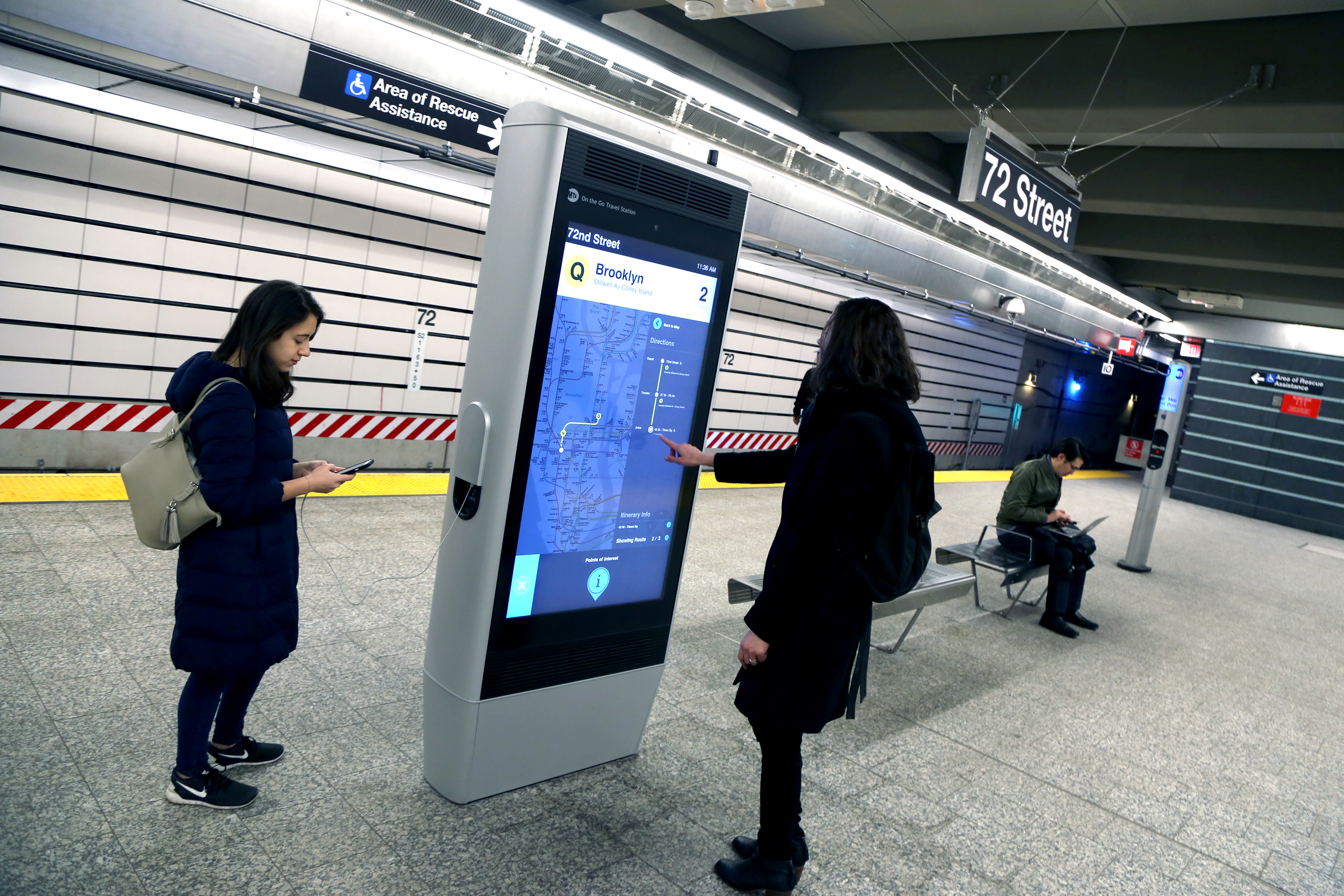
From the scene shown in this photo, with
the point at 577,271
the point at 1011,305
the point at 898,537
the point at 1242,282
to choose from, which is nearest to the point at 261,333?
the point at 577,271

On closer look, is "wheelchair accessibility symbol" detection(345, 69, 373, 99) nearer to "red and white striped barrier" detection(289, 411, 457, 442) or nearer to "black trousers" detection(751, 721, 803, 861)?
"red and white striped barrier" detection(289, 411, 457, 442)

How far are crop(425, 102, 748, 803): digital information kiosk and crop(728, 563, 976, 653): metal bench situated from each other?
116 centimetres

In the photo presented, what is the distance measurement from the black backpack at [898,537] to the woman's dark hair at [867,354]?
173 millimetres

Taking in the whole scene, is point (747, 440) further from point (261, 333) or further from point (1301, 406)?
point (1301, 406)

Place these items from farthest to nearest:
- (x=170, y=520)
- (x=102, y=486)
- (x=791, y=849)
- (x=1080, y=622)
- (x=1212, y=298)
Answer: (x=1212, y=298)
(x=1080, y=622)
(x=102, y=486)
(x=791, y=849)
(x=170, y=520)

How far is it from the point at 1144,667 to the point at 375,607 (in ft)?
15.2

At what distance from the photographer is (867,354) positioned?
2.18 m

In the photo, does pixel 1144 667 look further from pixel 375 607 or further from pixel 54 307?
pixel 54 307

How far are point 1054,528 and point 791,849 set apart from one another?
4351 mm

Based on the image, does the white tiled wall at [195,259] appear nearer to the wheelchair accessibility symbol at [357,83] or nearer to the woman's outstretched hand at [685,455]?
the wheelchair accessibility symbol at [357,83]

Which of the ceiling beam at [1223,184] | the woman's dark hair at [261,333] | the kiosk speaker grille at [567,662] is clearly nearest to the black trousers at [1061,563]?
the ceiling beam at [1223,184]

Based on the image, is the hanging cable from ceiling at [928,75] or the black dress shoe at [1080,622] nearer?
the hanging cable from ceiling at [928,75]

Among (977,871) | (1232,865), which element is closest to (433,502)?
(977,871)

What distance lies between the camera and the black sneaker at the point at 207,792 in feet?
7.37
